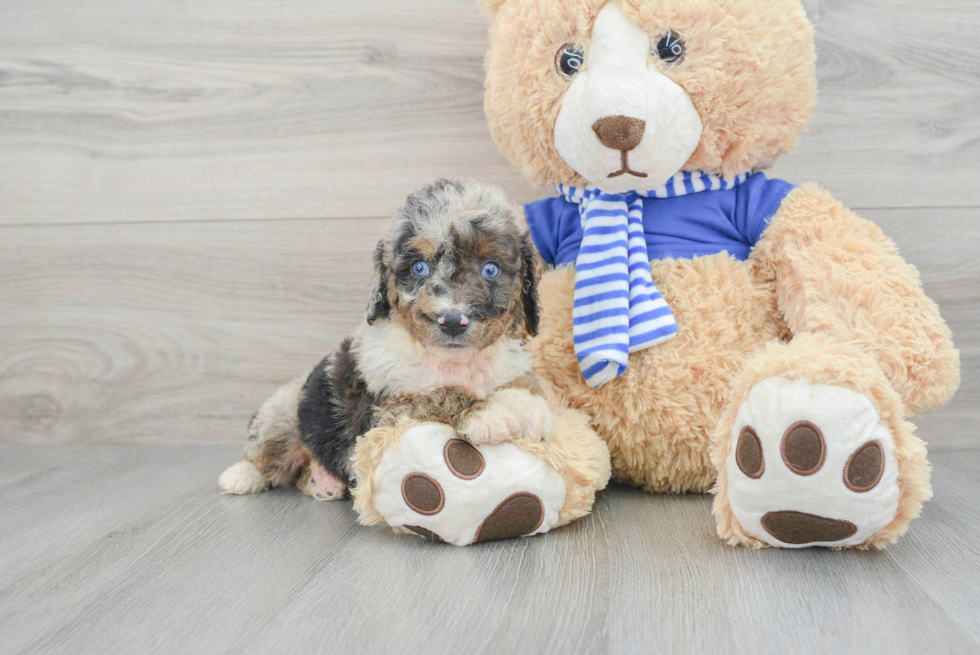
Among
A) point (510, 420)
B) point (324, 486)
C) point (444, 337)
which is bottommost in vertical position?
point (324, 486)

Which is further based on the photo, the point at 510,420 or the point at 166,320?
the point at 166,320

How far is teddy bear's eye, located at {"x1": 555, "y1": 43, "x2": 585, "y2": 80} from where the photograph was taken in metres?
1.53

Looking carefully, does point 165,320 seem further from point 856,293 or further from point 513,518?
point 856,293

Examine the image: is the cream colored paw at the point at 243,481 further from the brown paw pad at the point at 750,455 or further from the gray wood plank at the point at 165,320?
the brown paw pad at the point at 750,455

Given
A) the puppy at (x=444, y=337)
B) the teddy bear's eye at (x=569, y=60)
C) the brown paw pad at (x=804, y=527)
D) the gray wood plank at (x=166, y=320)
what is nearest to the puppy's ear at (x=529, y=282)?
the puppy at (x=444, y=337)

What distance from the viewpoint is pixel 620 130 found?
145cm

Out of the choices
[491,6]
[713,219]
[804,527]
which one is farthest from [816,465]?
[491,6]

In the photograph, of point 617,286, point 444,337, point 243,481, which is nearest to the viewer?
point 444,337

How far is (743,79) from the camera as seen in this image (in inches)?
58.5

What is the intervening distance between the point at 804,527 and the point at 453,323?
2.23 ft

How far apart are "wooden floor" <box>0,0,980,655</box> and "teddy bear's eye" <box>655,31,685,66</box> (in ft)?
2.15

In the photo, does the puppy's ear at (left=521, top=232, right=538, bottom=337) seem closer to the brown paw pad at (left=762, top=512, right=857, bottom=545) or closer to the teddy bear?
the teddy bear

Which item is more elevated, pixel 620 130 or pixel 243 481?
pixel 620 130

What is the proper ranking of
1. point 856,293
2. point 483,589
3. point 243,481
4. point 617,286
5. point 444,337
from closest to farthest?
point 483,589
point 444,337
point 856,293
point 617,286
point 243,481
